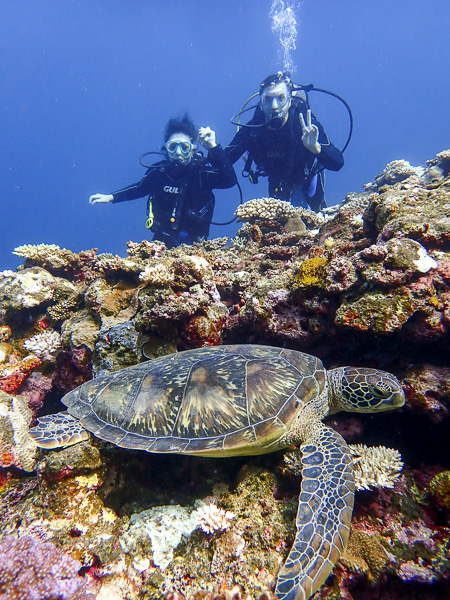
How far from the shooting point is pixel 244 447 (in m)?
2.20

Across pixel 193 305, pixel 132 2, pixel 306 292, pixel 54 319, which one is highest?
pixel 132 2

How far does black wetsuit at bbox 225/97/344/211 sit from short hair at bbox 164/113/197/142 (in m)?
1.70

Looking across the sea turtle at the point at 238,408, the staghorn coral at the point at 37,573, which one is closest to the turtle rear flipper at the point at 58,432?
the sea turtle at the point at 238,408

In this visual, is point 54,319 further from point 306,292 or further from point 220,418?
point 306,292

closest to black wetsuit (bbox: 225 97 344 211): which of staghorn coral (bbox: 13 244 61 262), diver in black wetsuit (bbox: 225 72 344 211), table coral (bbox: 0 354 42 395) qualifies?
diver in black wetsuit (bbox: 225 72 344 211)

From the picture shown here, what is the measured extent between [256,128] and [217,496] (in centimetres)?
955

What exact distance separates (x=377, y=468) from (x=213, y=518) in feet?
4.54

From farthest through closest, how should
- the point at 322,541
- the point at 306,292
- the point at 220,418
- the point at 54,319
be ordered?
the point at 54,319 < the point at 306,292 < the point at 220,418 < the point at 322,541

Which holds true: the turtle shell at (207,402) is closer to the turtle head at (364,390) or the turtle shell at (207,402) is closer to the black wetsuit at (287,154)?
the turtle head at (364,390)

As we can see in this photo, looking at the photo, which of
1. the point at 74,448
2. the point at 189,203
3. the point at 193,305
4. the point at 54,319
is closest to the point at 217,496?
the point at 74,448

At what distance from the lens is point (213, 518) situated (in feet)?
6.80

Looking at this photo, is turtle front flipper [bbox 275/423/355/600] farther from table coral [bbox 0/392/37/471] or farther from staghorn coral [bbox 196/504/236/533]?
table coral [bbox 0/392/37/471]

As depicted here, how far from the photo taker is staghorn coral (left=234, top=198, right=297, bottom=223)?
232 inches

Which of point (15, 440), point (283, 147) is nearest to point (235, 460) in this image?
point (15, 440)
